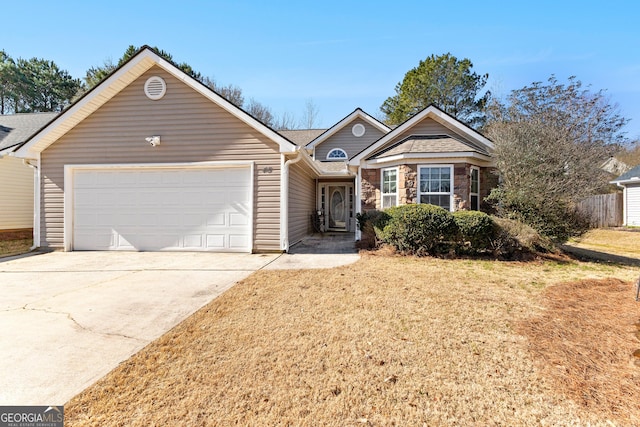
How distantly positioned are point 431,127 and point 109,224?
10.7 meters

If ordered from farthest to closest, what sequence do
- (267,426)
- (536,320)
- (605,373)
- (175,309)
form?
1. (175,309)
2. (536,320)
3. (605,373)
4. (267,426)

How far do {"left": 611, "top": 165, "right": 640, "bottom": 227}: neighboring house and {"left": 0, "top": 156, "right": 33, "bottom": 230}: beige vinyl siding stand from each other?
2881 cm

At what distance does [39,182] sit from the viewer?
8805 mm

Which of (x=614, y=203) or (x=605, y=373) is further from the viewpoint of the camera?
(x=614, y=203)

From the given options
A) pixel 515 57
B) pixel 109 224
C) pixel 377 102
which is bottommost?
pixel 109 224

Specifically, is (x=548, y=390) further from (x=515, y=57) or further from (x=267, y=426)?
(x=515, y=57)

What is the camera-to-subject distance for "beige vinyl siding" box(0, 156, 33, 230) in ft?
36.7

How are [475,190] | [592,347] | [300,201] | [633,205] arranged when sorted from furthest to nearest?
1. [633,205]
2. [300,201]
3. [475,190]
4. [592,347]

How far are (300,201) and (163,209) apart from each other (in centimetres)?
450

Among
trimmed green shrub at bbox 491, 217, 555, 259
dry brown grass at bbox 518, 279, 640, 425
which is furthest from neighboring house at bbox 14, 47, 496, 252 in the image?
dry brown grass at bbox 518, 279, 640, 425

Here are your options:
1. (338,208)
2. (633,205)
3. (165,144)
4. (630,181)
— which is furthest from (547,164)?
(633,205)

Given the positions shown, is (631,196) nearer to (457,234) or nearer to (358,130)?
(358,130)

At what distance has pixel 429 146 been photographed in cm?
948

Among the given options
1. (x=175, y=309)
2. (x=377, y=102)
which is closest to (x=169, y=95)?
(x=175, y=309)
